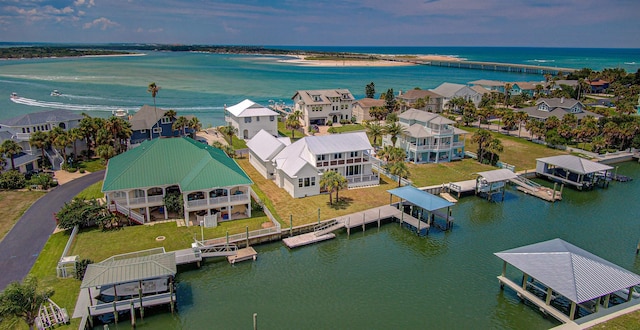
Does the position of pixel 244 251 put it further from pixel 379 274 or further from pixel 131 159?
pixel 131 159

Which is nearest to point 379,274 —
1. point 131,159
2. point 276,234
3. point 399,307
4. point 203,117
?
point 399,307

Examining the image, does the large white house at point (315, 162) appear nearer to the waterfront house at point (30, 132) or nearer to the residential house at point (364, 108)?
the waterfront house at point (30, 132)

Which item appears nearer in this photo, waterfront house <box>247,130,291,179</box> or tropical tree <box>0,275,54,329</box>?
tropical tree <box>0,275,54,329</box>

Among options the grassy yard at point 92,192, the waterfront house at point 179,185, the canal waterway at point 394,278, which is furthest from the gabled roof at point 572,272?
the grassy yard at point 92,192

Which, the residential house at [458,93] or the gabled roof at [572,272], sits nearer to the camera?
the gabled roof at [572,272]

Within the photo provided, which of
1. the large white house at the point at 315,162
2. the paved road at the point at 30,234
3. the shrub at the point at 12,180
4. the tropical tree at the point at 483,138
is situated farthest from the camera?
the tropical tree at the point at 483,138

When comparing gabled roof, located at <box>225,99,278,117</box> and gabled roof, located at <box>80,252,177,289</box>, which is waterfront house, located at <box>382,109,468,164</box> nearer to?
gabled roof, located at <box>225,99,278,117</box>

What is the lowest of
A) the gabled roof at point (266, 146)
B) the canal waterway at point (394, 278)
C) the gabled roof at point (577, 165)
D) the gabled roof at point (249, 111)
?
the canal waterway at point (394, 278)

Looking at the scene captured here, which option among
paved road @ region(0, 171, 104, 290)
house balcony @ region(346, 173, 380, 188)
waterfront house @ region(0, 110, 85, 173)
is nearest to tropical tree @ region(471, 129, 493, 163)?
house balcony @ region(346, 173, 380, 188)
